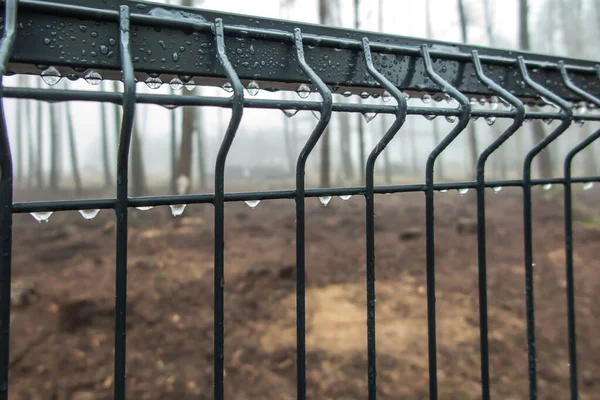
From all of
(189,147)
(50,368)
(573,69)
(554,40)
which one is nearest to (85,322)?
(50,368)

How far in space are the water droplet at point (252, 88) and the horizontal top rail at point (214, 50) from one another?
3cm

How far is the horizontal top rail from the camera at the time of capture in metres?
0.88

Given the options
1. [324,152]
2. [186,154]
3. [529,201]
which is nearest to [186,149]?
[186,154]

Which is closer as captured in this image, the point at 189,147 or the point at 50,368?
the point at 50,368

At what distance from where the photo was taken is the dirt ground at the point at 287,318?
3104mm

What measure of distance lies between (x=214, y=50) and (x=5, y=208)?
0.62 metres

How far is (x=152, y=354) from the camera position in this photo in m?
3.52

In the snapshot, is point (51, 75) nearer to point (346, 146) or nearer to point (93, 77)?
point (93, 77)

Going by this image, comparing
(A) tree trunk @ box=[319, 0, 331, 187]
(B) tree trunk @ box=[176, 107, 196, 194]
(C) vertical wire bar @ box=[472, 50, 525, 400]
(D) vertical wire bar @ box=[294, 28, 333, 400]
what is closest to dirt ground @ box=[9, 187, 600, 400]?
(B) tree trunk @ box=[176, 107, 196, 194]

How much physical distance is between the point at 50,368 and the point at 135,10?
3440 millimetres

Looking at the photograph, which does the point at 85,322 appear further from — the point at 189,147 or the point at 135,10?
the point at 189,147

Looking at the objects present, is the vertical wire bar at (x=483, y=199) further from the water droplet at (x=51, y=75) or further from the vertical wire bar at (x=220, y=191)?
the water droplet at (x=51, y=75)

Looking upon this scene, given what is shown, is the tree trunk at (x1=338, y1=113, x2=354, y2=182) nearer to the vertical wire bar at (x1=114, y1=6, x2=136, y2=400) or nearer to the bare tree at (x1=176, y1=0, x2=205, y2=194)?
the bare tree at (x1=176, y1=0, x2=205, y2=194)

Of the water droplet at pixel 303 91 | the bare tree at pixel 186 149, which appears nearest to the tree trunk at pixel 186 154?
the bare tree at pixel 186 149
